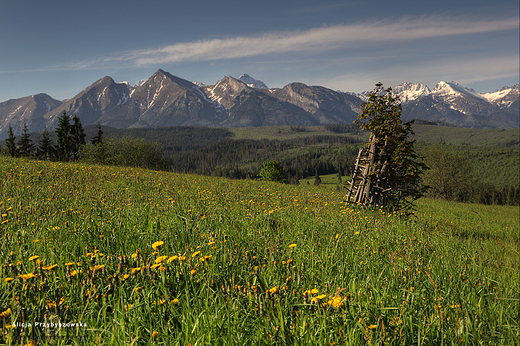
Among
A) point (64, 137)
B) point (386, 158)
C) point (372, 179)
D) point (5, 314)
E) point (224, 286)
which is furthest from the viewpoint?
point (64, 137)

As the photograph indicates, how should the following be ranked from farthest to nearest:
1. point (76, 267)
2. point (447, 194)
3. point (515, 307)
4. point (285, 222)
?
point (447, 194) → point (285, 222) → point (515, 307) → point (76, 267)

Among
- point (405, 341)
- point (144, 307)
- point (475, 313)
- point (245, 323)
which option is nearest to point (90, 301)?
point (144, 307)

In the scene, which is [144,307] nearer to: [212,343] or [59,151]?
[212,343]

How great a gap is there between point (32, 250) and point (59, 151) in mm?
68526

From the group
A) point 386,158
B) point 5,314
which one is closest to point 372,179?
point 386,158

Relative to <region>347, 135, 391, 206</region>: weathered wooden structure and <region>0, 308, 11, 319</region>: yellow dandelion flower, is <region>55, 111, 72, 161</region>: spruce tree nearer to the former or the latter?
<region>347, 135, 391, 206</region>: weathered wooden structure

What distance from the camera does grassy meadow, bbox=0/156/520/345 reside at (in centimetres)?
202

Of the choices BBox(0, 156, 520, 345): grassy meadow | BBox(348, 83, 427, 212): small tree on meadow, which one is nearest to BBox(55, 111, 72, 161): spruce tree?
BBox(0, 156, 520, 345): grassy meadow

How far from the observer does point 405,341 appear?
6.89ft

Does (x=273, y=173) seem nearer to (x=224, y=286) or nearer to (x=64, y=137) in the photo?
(x=64, y=137)

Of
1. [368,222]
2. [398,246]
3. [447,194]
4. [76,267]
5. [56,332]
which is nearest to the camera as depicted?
[56,332]

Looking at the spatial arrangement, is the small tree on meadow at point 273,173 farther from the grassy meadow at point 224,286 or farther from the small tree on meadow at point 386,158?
the grassy meadow at point 224,286

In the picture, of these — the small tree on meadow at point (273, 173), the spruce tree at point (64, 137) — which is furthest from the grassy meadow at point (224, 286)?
the spruce tree at point (64, 137)

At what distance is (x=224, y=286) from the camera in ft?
9.00
